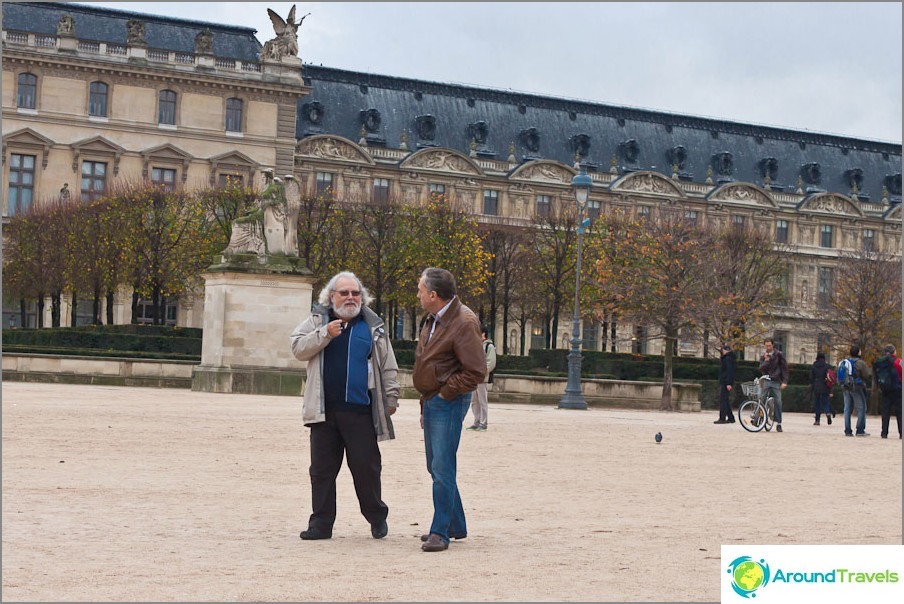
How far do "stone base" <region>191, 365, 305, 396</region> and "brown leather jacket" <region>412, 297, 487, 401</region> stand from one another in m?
21.6

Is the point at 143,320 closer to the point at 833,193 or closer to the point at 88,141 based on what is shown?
the point at 88,141

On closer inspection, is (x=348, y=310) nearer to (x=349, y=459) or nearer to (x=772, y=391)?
(x=349, y=459)

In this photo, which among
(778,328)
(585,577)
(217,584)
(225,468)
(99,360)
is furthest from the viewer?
(778,328)

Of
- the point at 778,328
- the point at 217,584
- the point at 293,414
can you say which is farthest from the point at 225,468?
the point at 778,328

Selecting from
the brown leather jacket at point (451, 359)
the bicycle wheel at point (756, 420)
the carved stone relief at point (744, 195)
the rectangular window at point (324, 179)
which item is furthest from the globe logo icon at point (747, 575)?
the carved stone relief at point (744, 195)

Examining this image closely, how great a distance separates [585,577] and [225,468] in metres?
6.68

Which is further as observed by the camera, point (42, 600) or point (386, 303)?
point (386, 303)

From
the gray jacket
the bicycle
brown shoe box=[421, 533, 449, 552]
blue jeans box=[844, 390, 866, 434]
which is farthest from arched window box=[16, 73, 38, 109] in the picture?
brown shoe box=[421, 533, 449, 552]

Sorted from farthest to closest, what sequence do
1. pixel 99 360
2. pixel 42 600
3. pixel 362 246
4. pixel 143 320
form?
pixel 143 320, pixel 362 246, pixel 99 360, pixel 42 600

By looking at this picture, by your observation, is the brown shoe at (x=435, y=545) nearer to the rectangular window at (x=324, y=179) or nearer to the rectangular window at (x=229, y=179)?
the rectangular window at (x=229, y=179)

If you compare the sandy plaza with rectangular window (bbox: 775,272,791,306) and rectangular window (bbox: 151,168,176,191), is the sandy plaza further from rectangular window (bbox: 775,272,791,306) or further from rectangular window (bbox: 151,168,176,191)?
rectangular window (bbox: 151,168,176,191)

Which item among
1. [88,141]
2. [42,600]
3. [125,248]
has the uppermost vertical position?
[88,141]

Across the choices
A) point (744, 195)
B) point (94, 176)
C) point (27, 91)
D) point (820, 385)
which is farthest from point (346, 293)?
point (744, 195)

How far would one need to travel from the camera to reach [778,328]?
9694cm
